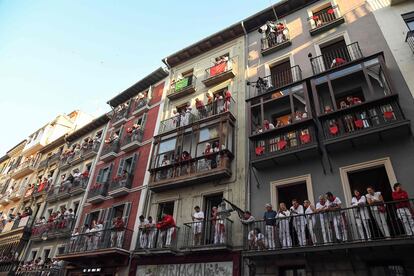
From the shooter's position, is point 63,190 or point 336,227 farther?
point 63,190

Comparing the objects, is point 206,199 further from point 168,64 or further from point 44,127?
point 44,127

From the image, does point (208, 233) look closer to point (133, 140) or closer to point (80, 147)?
point (133, 140)

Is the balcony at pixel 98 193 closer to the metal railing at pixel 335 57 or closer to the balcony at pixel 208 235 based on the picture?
the balcony at pixel 208 235

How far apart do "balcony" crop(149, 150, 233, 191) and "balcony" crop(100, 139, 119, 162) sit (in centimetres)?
602

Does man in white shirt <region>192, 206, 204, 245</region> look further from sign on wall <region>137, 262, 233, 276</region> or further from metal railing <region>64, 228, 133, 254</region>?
metal railing <region>64, 228, 133, 254</region>

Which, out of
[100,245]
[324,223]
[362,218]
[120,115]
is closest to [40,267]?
[100,245]

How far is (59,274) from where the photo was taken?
17953mm

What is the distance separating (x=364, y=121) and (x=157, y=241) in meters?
10.1

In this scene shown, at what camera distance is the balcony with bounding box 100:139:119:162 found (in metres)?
21.1

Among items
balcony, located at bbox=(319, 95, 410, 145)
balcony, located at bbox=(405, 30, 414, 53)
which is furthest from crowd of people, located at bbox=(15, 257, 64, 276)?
balcony, located at bbox=(405, 30, 414, 53)

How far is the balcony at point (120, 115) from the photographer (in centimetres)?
2341

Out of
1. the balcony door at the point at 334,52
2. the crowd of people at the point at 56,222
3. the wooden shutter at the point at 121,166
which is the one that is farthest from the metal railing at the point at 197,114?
the crowd of people at the point at 56,222

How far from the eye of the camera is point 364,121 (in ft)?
34.7

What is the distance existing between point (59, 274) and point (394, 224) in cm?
1828
